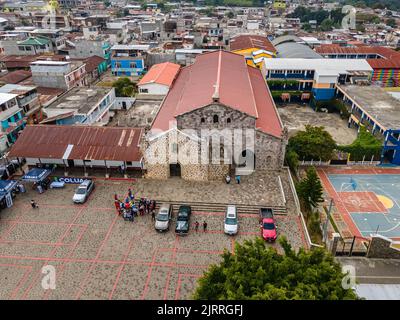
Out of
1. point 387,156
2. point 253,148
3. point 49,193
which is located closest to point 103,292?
point 49,193

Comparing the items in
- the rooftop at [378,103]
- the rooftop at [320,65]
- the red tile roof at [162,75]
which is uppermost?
the rooftop at [320,65]

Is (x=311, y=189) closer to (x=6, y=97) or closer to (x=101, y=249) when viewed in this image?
(x=101, y=249)

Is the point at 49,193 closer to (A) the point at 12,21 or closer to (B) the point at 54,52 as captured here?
(B) the point at 54,52

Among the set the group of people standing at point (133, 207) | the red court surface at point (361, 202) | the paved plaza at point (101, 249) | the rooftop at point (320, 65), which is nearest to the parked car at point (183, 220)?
the paved plaza at point (101, 249)

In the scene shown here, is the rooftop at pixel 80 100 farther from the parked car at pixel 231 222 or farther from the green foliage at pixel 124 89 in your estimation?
the parked car at pixel 231 222

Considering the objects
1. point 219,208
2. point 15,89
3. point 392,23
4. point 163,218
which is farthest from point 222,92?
point 392,23

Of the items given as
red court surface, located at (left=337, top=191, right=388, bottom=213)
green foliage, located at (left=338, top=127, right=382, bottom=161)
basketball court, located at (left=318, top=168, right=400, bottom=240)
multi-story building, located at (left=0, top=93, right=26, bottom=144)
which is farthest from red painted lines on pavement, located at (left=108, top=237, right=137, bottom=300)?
green foliage, located at (left=338, top=127, right=382, bottom=161)
